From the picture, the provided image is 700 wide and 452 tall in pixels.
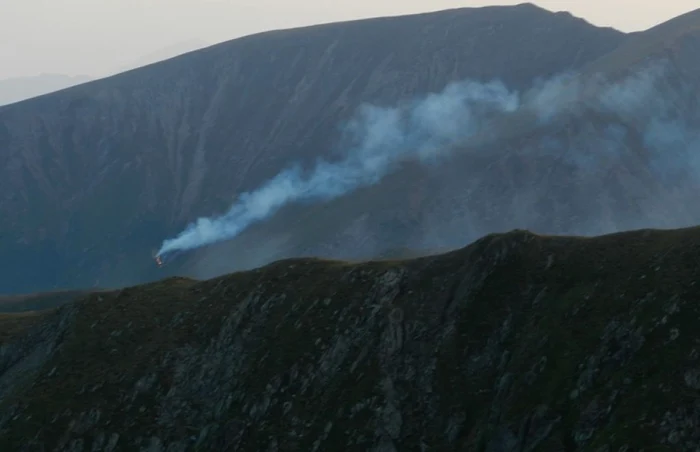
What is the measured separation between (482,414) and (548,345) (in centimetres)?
815

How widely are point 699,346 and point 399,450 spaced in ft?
85.3

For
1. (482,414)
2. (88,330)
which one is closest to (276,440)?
(482,414)

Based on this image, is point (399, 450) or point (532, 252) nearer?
point (399, 450)

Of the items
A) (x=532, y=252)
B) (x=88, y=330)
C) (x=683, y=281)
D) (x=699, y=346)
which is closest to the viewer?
(x=699, y=346)

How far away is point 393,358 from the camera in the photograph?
93188mm

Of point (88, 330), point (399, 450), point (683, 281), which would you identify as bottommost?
point (399, 450)

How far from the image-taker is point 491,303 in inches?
3681

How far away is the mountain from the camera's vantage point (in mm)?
76875

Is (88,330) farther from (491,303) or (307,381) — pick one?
(491,303)

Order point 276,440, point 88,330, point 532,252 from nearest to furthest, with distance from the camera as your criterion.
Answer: point 276,440
point 532,252
point 88,330

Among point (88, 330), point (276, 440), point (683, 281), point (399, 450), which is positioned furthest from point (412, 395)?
point (88, 330)

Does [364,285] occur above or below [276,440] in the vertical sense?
above

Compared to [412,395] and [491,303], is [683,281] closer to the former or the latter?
[491,303]

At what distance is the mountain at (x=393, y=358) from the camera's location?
7688cm
